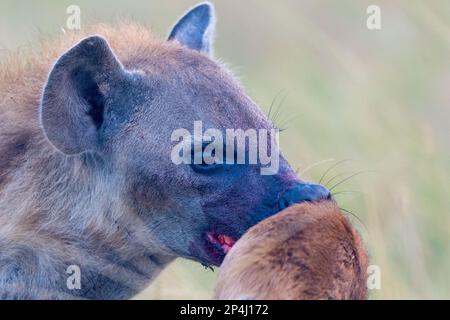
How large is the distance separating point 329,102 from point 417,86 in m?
0.47

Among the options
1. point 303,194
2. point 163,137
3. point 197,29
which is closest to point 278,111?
point 197,29

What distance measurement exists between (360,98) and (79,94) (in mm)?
2908

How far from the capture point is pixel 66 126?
385 cm

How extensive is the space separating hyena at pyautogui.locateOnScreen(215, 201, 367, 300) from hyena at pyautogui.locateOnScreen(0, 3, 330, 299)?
586mm

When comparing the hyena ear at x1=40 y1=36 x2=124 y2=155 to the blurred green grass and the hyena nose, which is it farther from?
the blurred green grass

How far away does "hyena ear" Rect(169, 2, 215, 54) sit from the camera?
4.52 m

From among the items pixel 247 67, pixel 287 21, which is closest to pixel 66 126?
pixel 287 21

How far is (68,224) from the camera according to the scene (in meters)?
3.96

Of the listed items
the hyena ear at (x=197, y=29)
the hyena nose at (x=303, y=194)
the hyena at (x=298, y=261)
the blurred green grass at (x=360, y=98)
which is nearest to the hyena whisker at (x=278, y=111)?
the blurred green grass at (x=360, y=98)

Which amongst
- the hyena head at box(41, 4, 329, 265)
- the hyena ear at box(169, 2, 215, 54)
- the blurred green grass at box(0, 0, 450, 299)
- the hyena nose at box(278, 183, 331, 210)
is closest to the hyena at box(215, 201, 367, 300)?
the hyena nose at box(278, 183, 331, 210)

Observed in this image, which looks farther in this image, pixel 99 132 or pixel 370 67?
pixel 370 67
